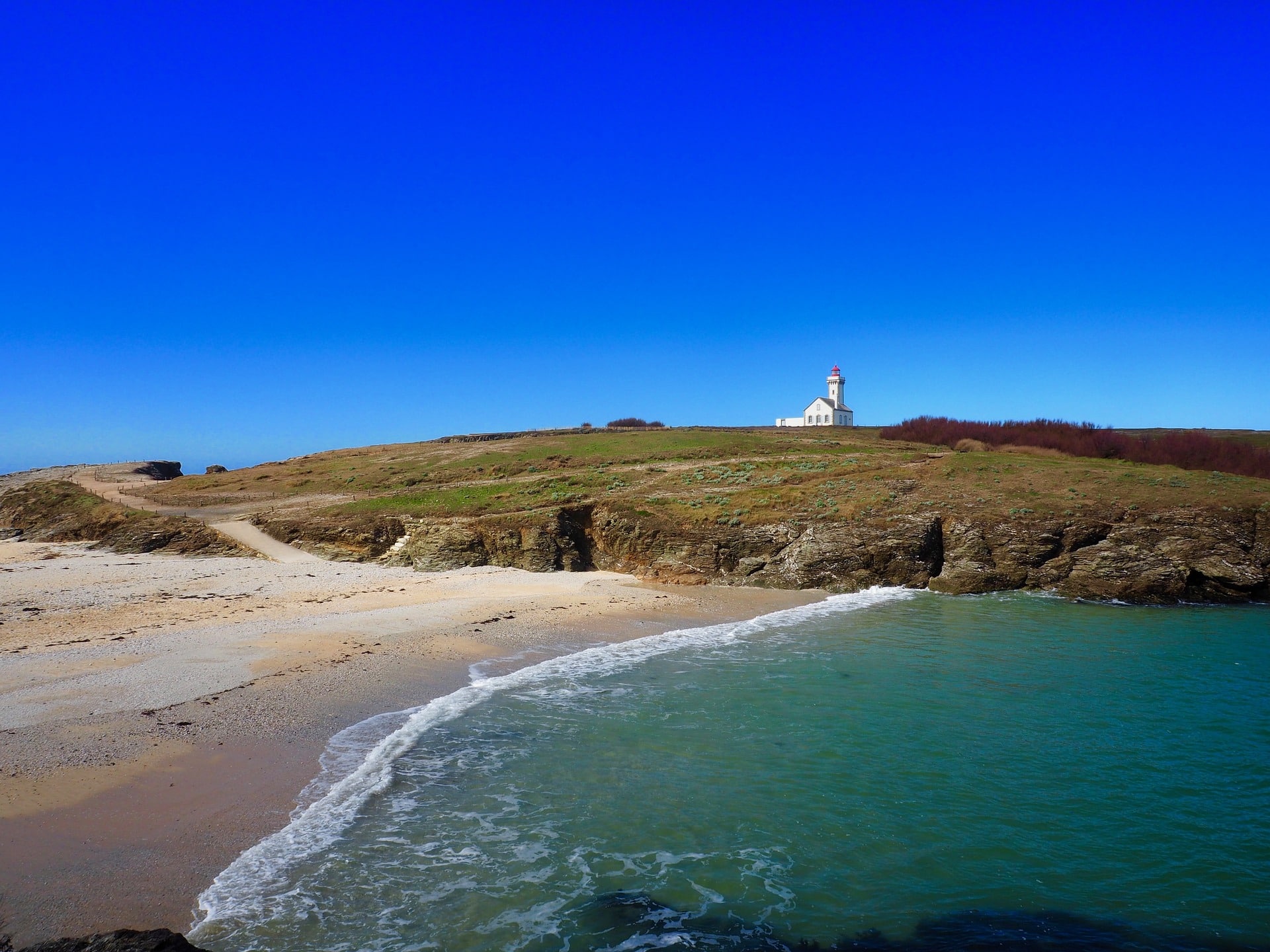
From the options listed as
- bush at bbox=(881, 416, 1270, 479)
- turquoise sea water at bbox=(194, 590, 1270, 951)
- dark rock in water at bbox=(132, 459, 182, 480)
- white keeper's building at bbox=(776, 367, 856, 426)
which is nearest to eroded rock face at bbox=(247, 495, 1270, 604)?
turquoise sea water at bbox=(194, 590, 1270, 951)

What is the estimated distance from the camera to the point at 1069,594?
21.8m

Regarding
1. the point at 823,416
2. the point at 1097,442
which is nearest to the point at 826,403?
the point at 823,416

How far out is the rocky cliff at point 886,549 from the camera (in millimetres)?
21609

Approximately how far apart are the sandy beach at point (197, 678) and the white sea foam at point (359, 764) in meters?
0.23

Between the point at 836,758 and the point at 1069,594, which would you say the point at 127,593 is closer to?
the point at 836,758

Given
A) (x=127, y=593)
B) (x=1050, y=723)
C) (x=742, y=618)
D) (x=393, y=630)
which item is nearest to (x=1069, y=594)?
(x=742, y=618)


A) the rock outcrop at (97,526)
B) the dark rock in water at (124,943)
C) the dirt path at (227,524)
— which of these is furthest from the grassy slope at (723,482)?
the dark rock in water at (124,943)

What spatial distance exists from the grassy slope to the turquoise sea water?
11.5 metres

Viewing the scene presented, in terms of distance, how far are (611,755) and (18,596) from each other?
17014mm

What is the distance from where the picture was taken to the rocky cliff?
2161 centimetres

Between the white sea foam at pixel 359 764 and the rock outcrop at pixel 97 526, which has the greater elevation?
the rock outcrop at pixel 97 526

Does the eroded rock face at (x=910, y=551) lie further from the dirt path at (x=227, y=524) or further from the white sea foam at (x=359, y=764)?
the white sea foam at (x=359, y=764)

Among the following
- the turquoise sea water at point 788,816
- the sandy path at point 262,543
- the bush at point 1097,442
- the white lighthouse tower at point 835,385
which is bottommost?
the turquoise sea water at point 788,816

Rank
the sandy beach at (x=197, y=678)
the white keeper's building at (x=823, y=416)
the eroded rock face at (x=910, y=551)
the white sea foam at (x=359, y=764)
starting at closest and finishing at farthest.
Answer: the white sea foam at (x=359, y=764) → the sandy beach at (x=197, y=678) → the eroded rock face at (x=910, y=551) → the white keeper's building at (x=823, y=416)
